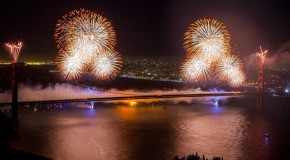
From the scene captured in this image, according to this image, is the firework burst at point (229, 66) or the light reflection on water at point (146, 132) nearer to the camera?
the light reflection on water at point (146, 132)

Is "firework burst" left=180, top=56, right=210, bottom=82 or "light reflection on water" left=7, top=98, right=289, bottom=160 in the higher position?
"firework burst" left=180, top=56, right=210, bottom=82

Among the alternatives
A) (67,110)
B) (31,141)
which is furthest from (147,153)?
(67,110)

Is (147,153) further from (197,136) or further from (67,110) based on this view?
(67,110)

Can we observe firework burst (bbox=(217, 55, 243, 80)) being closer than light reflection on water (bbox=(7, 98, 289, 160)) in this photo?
No

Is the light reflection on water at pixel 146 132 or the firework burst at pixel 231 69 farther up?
the firework burst at pixel 231 69

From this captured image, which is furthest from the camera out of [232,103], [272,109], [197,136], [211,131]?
[232,103]

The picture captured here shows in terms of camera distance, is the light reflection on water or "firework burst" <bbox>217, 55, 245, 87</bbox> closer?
the light reflection on water

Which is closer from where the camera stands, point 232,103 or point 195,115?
point 195,115

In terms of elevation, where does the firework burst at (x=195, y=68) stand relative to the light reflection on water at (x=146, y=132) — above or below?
above
